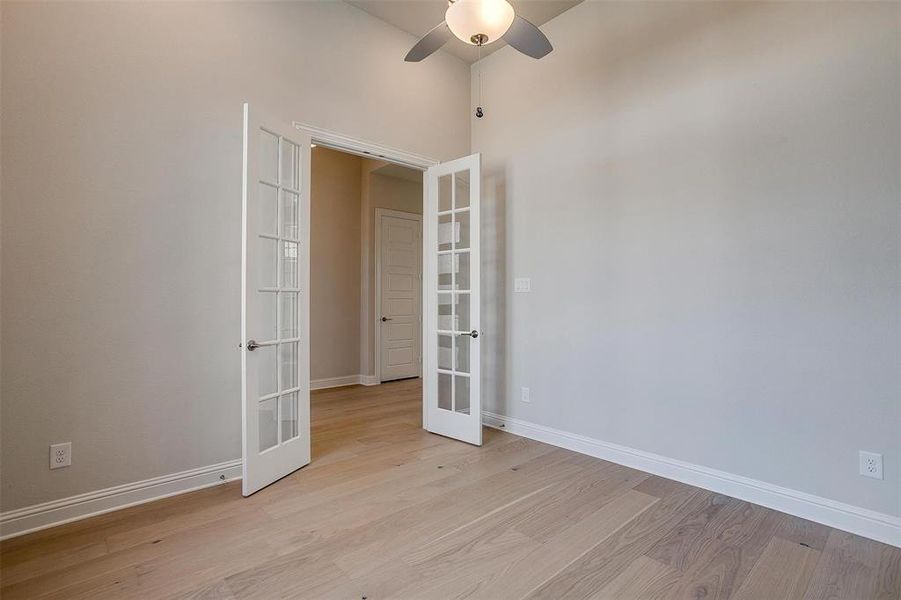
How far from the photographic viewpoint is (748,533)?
2113 millimetres

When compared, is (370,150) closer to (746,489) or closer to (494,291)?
(494,291)

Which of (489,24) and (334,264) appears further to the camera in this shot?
(334,264)

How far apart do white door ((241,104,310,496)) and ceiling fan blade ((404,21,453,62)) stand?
3.21 feet

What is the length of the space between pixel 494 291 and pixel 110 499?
2993mm

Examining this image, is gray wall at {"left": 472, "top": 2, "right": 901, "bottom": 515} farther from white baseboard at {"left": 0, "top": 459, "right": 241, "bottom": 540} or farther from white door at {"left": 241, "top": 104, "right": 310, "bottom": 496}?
white baseboard at {"left": 0, "top": 459, "right": 241, "bottom": 540}

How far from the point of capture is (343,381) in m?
5.74

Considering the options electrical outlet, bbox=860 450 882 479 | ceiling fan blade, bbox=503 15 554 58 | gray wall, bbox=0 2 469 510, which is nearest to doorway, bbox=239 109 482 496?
gray wall, bbox=0 2 469 510

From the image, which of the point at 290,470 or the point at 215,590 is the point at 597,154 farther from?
the point at 215,590

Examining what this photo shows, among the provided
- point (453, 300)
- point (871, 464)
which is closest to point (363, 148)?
point (453, 300)

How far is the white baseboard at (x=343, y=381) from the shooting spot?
17.9 ft

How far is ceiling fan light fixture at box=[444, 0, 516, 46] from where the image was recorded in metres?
1.91

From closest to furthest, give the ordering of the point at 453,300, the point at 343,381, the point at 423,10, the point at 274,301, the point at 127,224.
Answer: the point at 127,224
the point at 274,301
the point at 423,10
the point at 453,300
the point at 343,381

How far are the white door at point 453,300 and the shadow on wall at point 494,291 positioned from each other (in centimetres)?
40

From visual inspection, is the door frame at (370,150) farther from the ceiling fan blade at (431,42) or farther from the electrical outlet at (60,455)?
the electrical outlet at (60,455)
